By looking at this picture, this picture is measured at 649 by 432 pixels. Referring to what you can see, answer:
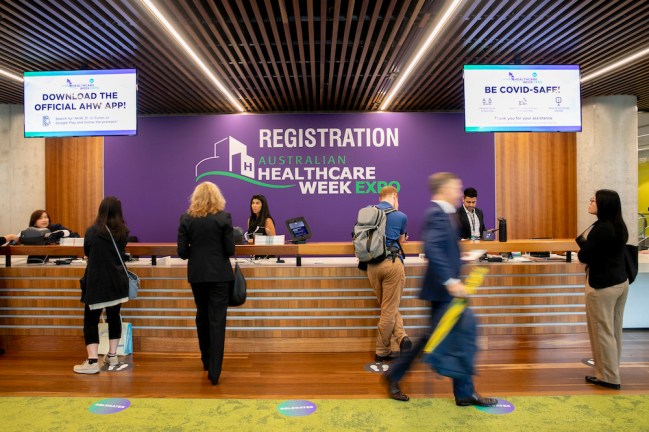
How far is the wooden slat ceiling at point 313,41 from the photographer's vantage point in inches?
173

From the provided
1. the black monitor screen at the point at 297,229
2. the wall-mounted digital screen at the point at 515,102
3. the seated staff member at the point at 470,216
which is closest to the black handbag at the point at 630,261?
the wall-mounted digital screen at the point at 515,102

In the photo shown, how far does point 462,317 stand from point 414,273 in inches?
74.6

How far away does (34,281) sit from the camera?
4766mm

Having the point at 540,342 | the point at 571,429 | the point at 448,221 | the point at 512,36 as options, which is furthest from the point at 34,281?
the point at 512,36

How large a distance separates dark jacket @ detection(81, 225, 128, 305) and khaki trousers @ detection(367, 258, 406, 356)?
2274 millimetres

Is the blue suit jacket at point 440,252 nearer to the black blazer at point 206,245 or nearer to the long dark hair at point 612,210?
the long dark hair at point 612,210

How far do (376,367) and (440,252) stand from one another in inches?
70.2

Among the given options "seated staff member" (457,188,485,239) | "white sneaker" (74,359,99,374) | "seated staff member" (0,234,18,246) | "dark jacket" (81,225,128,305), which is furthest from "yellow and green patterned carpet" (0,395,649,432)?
"seated staff member" (457,188,485,239)

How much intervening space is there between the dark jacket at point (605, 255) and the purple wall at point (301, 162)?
480 cm

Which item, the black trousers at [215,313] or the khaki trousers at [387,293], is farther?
the khaki trousers at [387,293]

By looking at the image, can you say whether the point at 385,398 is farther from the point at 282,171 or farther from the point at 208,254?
the point at 282,171

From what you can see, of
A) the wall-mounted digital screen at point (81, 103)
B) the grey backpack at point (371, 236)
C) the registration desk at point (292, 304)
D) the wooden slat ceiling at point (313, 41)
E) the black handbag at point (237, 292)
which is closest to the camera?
the black handbag at point (237, 292)

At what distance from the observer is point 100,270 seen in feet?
12.8

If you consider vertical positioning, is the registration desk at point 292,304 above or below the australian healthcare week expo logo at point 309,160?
below
